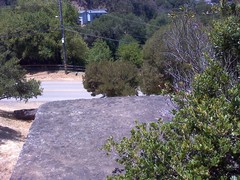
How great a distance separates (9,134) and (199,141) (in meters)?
17.1

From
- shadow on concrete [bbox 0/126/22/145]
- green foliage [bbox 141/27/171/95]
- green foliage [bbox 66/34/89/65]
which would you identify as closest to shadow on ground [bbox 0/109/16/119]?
shadow on concrete [bbox 0/126/22/145]

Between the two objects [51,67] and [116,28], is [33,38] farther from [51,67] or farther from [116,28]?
[116,28]

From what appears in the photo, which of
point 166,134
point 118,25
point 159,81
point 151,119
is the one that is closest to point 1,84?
point 159,81

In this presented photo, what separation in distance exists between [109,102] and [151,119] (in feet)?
3.93

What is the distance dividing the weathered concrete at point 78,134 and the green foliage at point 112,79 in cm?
1709

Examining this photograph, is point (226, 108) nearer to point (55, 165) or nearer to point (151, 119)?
point (55, 165)

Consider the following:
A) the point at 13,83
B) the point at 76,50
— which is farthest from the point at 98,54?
the point at 13,83

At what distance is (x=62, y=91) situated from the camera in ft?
118

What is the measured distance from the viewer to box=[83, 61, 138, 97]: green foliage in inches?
1006

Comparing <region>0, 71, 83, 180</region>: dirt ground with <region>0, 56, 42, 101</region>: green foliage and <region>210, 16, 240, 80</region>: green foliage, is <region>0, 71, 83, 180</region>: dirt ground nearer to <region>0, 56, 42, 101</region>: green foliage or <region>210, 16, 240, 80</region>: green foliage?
<region>0, 56, 42, 101</region>: green foliage

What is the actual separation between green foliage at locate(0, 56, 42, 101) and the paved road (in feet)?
29.7

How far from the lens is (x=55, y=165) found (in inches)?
227

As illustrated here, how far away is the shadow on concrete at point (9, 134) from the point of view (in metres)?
18.7

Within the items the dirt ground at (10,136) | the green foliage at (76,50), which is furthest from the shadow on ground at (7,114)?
the green foliage at (76,50)
